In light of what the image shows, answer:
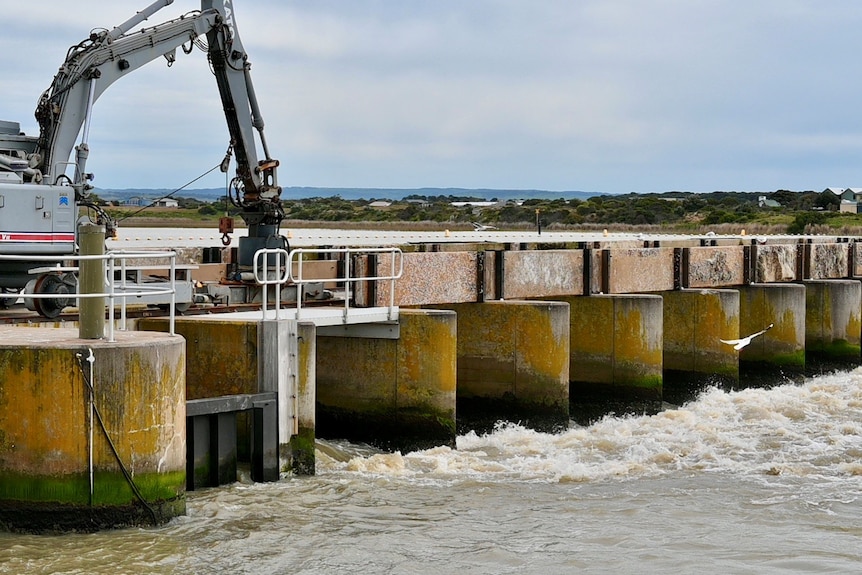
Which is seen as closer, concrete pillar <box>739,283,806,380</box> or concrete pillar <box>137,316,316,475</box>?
concrete pillar <box>137,316,316,475</box>

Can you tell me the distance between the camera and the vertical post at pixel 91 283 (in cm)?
1277

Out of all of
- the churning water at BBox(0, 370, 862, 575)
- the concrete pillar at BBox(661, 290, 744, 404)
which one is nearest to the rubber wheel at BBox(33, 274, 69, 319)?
the churning water at BBox(0, 370, 862, 575)

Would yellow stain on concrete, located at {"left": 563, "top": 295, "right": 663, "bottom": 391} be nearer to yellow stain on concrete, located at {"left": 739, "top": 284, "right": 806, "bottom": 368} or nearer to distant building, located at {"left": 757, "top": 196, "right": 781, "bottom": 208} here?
yellow stain on concrete, located at {"left": 739, "top": 284, "right": 806, "bottom": 368}

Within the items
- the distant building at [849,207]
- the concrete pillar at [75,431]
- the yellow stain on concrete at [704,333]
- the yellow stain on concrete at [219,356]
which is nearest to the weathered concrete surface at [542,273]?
the yellow stain on concrete at [704,333]

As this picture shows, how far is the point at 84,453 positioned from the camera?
12.3 m

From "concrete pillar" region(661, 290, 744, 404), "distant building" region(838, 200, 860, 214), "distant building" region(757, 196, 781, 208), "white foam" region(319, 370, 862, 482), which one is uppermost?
"distant building" region(757, 196, 781, 208)

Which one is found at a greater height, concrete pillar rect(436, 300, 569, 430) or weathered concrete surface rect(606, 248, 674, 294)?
weathered concrete surface rect(606, 248, 674, 294)

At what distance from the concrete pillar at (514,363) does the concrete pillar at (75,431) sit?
29.2 ft

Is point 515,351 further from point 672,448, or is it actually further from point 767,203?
point 767,203

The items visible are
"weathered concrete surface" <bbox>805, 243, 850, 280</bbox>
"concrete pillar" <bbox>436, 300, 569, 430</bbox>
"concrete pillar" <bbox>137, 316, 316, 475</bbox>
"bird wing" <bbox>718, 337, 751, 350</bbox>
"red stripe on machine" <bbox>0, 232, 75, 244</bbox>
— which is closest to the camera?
"concrete pillar" <bbox>137, 316, 316, 475</bbox>

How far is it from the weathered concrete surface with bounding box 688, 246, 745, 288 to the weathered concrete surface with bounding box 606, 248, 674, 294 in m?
0.81

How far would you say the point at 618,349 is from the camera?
23297mm

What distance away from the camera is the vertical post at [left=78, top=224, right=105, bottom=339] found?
12.8 metres

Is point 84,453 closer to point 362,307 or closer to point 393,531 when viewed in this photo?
point 393,531
